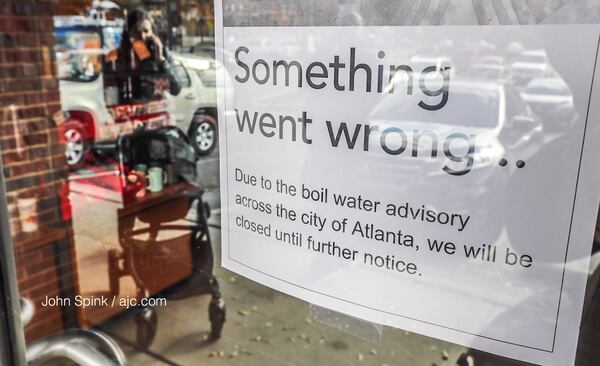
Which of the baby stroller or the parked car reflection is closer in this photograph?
the parked car reflection

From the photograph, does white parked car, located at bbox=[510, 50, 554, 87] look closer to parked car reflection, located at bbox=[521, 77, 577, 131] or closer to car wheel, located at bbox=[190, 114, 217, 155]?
parked car reflection, located at bbox=[521, 77, 577, 131]

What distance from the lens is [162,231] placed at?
3566 millimetres

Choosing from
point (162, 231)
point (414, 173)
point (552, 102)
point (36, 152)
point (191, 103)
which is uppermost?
point (552, 102)

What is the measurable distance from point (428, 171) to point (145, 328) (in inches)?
103

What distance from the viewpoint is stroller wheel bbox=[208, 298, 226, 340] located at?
3361 millimetres

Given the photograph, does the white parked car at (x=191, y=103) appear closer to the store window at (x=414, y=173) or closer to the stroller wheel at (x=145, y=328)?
the stroller wheel at (x=145, y=328)

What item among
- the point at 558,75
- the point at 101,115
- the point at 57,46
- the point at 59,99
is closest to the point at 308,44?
the point at 558,75

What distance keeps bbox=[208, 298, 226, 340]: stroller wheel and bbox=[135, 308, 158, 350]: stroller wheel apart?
34 centimetres

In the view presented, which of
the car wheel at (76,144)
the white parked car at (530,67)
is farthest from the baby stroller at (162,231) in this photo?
the white parked car at (530,67)

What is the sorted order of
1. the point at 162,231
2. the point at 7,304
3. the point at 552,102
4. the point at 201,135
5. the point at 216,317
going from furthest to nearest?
the point at 162,231
the point at 216,317
the point at 201,135
the point at 7,304
the point at 552,102

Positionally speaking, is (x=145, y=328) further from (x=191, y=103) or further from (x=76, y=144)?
(x=191, y=103)

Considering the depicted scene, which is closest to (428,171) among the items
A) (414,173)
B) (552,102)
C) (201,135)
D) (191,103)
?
(414,173)

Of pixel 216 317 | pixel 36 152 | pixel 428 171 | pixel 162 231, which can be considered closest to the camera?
pixel 428 171

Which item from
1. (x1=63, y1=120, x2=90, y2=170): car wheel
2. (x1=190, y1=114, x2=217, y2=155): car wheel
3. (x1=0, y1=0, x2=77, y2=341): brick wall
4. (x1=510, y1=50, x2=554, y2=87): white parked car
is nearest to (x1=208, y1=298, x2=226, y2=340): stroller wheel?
(x1=0, y1=0, x2=77, y2=341): brick wall
